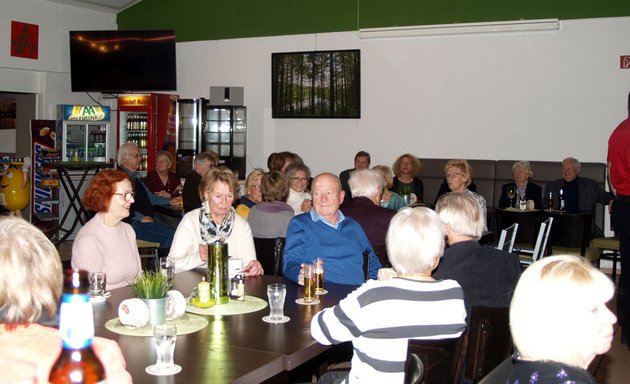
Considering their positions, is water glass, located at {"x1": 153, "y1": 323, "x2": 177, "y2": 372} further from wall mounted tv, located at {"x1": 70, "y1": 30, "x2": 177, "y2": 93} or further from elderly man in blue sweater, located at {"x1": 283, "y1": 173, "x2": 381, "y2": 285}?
wall mounted tv, located at {"x1": 70, "y1": 30, "x2": 177, "y2": 93}

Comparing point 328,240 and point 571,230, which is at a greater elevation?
point 328,240

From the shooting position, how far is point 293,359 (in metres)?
2.60

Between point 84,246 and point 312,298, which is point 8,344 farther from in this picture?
point 84,246

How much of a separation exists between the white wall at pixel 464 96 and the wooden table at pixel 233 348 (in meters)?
7.20

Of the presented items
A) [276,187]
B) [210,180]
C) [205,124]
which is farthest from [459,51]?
[210,180]

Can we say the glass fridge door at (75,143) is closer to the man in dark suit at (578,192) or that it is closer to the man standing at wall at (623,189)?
the man in dark suit at (578,192)

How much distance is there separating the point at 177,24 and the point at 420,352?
10.6m

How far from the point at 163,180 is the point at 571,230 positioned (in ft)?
15.0

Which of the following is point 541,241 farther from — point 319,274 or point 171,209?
point 171,209

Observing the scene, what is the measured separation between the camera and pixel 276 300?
3.03m

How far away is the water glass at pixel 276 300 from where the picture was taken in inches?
119

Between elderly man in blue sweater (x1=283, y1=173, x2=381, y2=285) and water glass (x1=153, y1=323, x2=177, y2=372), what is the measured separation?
1674 mm

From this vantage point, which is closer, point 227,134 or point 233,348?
point 233,348

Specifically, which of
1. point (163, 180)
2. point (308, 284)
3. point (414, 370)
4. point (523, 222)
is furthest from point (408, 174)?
point (414, 370)
